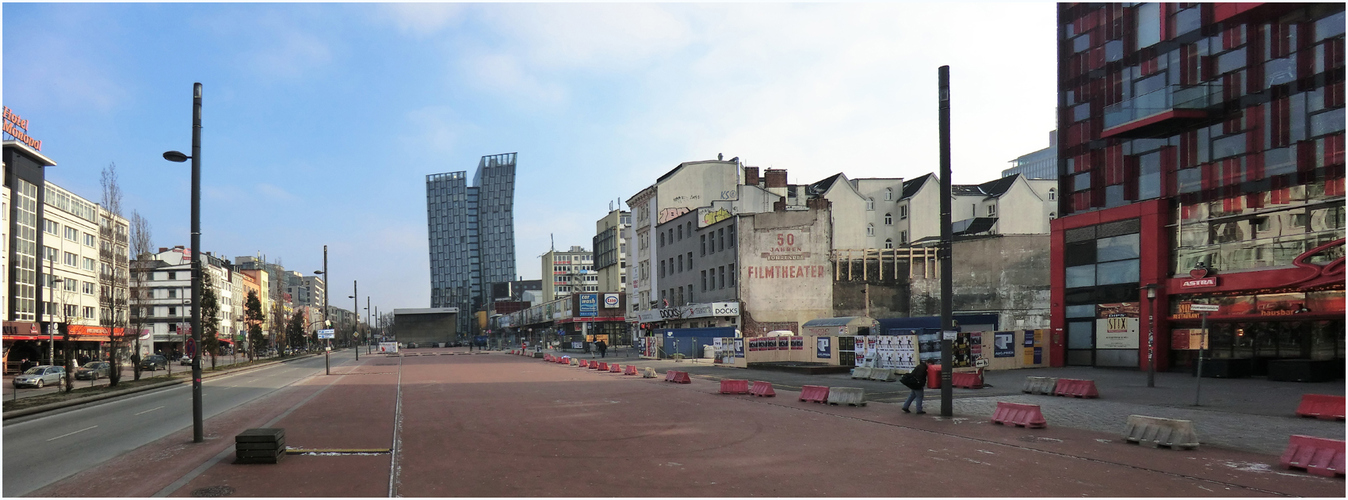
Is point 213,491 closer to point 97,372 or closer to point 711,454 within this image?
point 711,454

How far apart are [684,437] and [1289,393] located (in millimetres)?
17633

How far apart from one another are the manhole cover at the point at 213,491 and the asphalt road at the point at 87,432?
8.44ft

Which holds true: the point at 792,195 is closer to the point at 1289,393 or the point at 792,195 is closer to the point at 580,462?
the point at 1289,393

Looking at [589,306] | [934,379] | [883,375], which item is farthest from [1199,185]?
[589,306]

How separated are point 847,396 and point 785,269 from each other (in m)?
41.8

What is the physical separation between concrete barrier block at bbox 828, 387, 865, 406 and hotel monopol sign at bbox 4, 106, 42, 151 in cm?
6778

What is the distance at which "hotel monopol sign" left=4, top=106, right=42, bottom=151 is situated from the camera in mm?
63094

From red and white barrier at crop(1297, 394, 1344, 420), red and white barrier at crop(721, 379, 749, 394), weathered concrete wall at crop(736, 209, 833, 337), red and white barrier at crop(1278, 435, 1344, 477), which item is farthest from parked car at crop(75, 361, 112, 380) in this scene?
red and white barrier at crop(1278, 435, 1344, 477)

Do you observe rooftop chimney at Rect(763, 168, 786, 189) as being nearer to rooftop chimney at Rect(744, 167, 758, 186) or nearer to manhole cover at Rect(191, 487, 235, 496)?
rooftop chimney at Rect(744, 167, 758, 186)

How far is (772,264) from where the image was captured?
62719mm

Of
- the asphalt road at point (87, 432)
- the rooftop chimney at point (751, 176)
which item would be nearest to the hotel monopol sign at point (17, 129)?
the asphalt road at point (87, 432)

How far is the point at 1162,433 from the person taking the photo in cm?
1327

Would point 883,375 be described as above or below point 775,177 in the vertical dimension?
below

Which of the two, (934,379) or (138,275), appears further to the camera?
(138,275)
